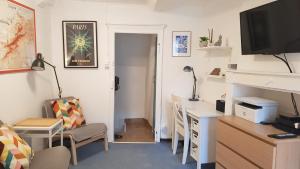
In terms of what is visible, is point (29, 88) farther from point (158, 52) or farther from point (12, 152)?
point (158, 52)

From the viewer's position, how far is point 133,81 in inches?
207

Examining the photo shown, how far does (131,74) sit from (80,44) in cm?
176

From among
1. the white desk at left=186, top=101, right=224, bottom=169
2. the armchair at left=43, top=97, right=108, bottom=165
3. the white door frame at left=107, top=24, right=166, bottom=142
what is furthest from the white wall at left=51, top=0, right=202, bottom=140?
the white desk at left=186, top=101, right=224, bottom=169

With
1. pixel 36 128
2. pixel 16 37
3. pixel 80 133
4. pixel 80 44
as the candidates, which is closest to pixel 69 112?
pixel 80 133

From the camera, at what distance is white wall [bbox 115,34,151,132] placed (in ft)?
16.4

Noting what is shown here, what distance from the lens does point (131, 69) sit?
5.21 metres

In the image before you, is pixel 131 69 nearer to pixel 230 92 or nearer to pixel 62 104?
pixel 62 104

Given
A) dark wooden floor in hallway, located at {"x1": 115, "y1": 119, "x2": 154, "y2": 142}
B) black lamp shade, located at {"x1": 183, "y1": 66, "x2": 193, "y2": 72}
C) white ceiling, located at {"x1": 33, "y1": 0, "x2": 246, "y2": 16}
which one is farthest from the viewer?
dark wooden floor in hallway, located at {"x1": 115, "y1": 119, "x2": 154, "y2": 142}

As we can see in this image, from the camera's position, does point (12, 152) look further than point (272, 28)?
No

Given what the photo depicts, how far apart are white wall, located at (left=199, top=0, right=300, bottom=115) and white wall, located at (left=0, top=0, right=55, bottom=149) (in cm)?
247

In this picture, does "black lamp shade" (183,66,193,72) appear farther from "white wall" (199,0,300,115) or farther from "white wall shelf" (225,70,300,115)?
"white wall shelf" (225,70,300,115)

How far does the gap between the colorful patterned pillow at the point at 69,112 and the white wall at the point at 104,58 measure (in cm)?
33

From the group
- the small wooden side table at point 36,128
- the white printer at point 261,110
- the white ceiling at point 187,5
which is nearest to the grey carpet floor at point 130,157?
the small wooden side table at point 36,128

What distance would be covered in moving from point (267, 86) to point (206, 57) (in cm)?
180
